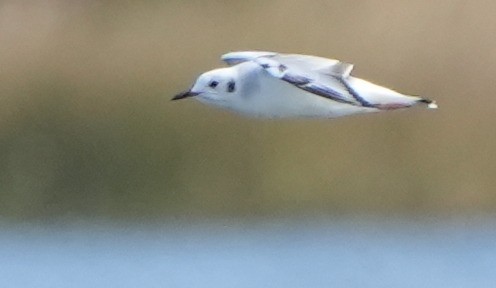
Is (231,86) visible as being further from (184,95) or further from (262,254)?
(262,254)

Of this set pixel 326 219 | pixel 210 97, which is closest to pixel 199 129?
pixel 210 97

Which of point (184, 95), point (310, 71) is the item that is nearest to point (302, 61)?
point (310, 71)

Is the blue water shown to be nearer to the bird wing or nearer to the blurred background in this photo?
the blurred background

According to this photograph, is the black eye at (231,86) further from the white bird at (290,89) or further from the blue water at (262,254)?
the blue water at (262,254)

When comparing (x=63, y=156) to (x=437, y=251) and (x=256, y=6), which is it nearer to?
(x=256, y=6)

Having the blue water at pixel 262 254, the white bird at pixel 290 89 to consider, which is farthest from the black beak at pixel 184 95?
the blue water at pixel 262 254

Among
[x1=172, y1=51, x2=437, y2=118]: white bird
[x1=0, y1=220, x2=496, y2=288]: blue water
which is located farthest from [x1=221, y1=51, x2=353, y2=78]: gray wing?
[x1=0, y1=220, x2=496, y2=288]: blue water

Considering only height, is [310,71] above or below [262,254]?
above

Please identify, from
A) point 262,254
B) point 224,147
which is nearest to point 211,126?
point 224,147
